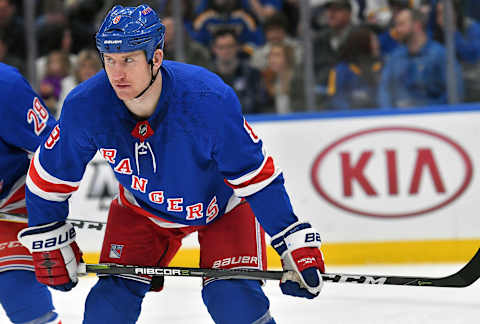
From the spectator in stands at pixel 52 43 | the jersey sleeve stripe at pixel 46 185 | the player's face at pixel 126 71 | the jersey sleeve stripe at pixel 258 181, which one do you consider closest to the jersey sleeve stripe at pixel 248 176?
the jersey sleeve stripe at pixel 258 181

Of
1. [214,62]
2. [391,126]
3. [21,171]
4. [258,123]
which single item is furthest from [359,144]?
[21,171]

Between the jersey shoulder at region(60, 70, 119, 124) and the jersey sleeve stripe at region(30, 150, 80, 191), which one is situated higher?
the jersey shoulder at region(60, 70, 119, 124)

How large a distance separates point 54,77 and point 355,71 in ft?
6.09

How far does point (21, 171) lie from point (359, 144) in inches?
85.6

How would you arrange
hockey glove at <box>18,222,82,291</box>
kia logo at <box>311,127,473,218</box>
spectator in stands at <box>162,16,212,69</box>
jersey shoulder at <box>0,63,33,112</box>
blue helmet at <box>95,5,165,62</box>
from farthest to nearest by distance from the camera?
spectator in stands at <box>162,16,212,69</box>
kia logo at <box>311,127,473,218</box>
jersey shoulder at <box>0,63,33,112</box>
hockey glove at <box>18,222,82,291</box>
blue helmet at <box>95,5,165,62</box>

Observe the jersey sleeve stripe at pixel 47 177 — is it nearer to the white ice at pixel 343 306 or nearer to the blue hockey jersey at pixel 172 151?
the blue hockey jersey at pixel 172 151

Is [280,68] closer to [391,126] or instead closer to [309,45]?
[309,45]

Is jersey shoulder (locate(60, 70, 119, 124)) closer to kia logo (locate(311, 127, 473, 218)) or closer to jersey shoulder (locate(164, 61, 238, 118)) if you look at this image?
jersey shoulder (locate(164, 61, 238, 118))

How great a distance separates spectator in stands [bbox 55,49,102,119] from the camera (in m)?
4.91

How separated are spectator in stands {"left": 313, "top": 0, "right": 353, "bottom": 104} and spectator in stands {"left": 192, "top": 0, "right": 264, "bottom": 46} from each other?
1.23ft

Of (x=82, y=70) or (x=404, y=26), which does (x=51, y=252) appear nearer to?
(x=82, y=70)

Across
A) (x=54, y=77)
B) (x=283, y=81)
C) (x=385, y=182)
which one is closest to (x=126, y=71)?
(x=385, y=182)

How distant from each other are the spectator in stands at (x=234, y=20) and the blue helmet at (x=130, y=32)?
109 inches

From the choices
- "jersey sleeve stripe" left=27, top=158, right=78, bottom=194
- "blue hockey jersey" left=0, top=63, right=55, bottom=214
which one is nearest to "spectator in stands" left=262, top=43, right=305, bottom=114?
"blue hockey jersey" left=0, top=63, right=55, bottom=214
